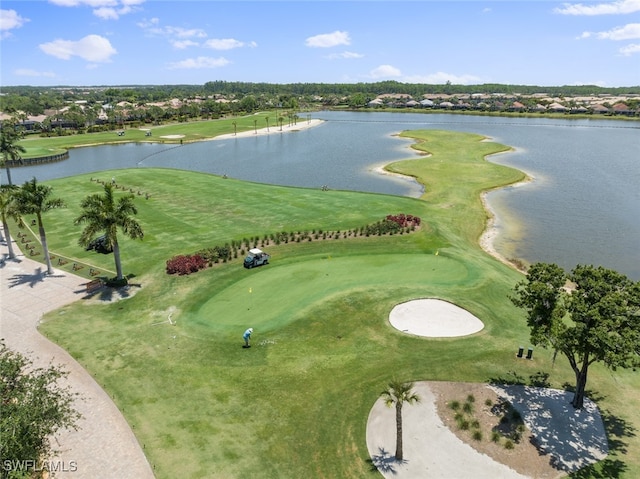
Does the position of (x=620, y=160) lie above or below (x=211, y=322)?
above

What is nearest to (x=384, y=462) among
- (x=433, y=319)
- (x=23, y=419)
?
(x=433, y=319)

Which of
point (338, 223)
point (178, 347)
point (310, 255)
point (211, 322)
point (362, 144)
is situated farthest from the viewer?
point (362, 144)

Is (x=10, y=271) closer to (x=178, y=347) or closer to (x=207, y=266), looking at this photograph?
(x=207, y=266)

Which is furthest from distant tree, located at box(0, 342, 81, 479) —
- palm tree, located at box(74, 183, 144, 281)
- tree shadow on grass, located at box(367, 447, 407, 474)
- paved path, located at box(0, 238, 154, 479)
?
palm tree, located at box(74, 183, 144, 281)

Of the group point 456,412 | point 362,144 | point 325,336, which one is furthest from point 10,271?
point 362,144

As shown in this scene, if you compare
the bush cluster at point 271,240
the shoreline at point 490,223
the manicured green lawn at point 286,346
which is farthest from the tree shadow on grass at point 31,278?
the shoreline at point 490,223

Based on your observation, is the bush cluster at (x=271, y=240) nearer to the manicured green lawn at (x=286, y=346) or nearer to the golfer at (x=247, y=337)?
the manicured green lawn at (x=286, y=346)

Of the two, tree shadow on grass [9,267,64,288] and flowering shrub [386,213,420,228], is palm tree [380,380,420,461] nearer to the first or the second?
flowering shrub [386,213,420,228]
